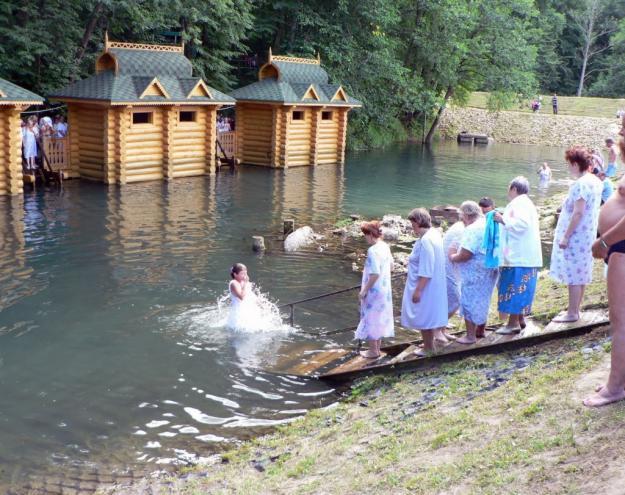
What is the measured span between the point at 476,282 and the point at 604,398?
3.06 metres

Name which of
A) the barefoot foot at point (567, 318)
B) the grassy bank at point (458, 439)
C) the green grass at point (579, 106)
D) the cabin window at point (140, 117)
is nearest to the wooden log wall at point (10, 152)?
the cabin window at point (140, 117)

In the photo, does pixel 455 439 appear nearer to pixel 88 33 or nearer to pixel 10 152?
pixel 10 152

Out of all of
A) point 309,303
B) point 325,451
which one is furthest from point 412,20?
Result: point 325,451

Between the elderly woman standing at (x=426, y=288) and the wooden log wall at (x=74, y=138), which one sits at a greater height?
the wooden log wall at (x=74, y=138)

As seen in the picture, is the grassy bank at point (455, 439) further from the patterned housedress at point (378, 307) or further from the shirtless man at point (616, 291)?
the patterned housedress at point (378, 307)

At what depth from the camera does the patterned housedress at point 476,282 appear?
862 cm

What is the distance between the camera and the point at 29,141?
77.6 ft

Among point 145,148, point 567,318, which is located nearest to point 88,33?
point 145,148

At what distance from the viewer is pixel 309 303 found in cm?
1339

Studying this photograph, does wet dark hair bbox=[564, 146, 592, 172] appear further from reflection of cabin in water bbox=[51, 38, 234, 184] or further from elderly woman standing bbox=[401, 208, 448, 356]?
reflection of cabin in water bbox=[51, 38, 234, 184]

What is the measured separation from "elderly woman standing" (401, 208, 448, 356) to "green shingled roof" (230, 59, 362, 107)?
22037mm

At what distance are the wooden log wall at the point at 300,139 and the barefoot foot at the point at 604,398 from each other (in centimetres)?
2616

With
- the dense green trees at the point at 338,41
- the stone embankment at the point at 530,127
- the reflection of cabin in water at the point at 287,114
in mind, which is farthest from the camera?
the stone embankment at the point at 530,127

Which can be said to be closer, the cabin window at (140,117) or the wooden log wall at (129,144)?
the wooden log wall at (129,144)
